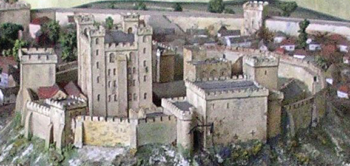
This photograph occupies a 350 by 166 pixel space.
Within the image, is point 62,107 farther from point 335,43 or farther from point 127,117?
point 335,43

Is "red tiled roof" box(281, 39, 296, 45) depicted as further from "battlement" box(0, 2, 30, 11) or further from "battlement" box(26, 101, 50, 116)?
"battlement" box(26, 101, 50, 116)

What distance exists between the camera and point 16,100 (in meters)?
34.0

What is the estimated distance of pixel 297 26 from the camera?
45594mm

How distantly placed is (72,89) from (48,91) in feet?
2.41

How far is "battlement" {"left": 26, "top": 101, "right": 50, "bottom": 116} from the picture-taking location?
102 ft

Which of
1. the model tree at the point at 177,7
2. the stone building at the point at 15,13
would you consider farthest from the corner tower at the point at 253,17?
the stone building at the point at 15,13

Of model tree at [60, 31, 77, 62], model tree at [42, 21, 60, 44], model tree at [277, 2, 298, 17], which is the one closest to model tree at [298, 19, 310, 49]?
model tree at [277, 2, 298, 17]

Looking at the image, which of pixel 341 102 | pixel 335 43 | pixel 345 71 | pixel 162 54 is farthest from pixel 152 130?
pixel 335 43

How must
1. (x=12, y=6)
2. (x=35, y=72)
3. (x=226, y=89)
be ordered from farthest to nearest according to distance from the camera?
1. (x=12, y=6)
2. (x=35, y=72)
3. (x=226, y=89)

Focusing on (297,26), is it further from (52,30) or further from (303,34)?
(52,30)

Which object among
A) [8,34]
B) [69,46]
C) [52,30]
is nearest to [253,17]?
[52,30]

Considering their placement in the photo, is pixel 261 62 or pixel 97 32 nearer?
pixel 97 32

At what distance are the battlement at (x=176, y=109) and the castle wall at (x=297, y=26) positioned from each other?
15.5 meters

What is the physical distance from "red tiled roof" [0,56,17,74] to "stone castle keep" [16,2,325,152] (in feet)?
14.2
